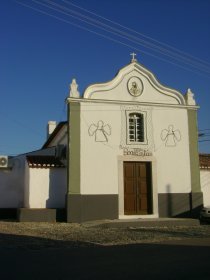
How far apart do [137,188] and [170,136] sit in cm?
306

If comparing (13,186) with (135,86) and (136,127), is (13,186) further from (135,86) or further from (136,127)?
(135,86)

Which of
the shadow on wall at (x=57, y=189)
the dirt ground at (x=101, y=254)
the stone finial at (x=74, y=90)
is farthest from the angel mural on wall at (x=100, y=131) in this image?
the dirt ground at (x=101, y=254)

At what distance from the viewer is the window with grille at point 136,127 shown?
2055cm

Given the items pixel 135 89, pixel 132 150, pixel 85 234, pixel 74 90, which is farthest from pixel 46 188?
pixel 135 89

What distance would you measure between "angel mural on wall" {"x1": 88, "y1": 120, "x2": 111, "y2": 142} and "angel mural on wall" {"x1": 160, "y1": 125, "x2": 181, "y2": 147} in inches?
112

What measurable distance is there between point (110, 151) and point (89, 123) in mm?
1632

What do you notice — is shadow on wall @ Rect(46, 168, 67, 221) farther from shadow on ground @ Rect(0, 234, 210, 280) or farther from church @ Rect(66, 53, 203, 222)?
shadow on ground @ Rect(0, 234, 210, 280)

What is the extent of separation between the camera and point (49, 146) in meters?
27.7

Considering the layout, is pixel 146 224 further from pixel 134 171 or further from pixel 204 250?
pixel 204 250

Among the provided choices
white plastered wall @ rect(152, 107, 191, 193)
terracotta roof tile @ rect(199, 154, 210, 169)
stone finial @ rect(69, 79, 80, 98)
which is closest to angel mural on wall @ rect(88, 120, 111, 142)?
stone finial @ rect(69, 79, 80, 98)

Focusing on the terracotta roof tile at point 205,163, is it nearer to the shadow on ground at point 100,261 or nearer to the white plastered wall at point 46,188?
the white plastered wall at point 46,188

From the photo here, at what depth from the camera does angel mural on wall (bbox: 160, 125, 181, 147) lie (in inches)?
816

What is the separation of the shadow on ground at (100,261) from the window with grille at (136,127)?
362 inches

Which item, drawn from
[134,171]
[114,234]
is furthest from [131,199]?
[114,234]
